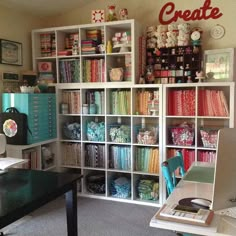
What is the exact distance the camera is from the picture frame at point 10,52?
3.47m

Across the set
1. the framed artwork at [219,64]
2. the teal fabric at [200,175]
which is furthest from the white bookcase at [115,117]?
the teal fabric at [200,175]

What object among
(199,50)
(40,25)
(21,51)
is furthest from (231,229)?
(40,25)

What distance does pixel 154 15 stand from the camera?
12.1 feet

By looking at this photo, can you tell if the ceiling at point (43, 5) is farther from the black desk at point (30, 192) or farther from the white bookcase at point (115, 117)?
the black desk at point (30, 192)

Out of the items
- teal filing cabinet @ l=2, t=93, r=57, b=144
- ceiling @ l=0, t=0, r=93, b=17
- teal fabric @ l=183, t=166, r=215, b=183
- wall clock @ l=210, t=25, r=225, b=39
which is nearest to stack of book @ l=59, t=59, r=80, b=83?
teal filing cabinet @ l=2, t=93, r=57, b=144

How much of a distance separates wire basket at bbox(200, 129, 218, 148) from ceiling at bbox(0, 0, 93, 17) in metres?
2.21

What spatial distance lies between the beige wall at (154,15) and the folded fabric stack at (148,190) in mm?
1695

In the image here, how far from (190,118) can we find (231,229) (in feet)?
7.81

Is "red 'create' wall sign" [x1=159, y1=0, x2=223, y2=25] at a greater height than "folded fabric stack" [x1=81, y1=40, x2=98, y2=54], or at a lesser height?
greater

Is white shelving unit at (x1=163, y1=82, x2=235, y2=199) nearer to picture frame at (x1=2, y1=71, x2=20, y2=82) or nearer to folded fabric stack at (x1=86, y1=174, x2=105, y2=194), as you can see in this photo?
folded fabric stack at (x1=86, y1=174, x2=105, y2=194)

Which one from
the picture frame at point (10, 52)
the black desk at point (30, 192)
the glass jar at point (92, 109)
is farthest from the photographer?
the glass jar at point (92, 109)

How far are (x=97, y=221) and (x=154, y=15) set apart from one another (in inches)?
96.6

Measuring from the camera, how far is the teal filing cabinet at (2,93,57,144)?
11.1 feet

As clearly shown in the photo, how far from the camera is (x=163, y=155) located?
3.43 m
